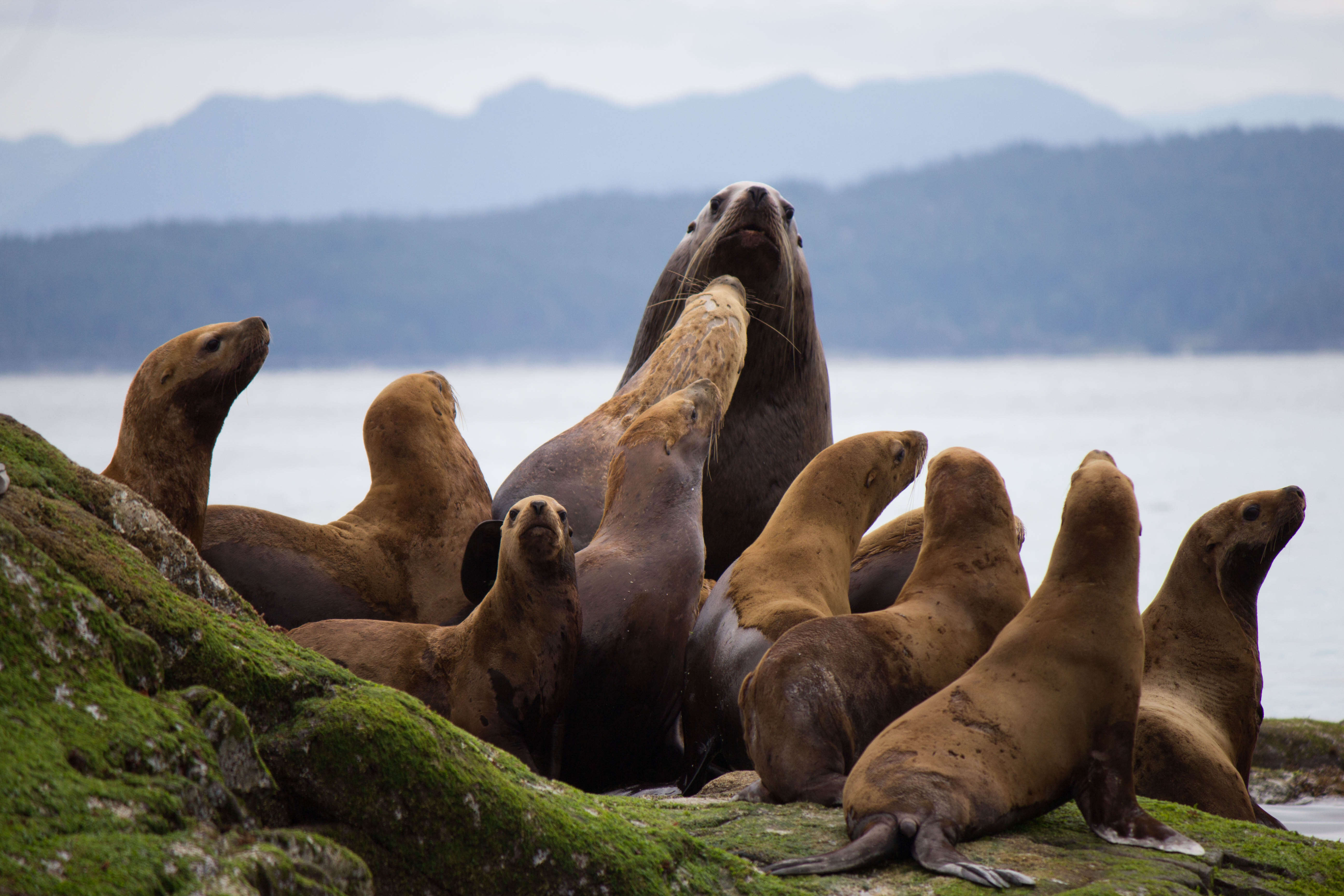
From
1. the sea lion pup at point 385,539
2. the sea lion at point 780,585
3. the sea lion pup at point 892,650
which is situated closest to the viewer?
the sea lion pup at point 892,650

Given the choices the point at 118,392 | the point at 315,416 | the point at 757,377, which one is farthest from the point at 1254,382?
the point at 757,377

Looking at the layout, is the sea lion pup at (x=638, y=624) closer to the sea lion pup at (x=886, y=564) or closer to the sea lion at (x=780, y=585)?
the sea lion at (x=780, y=585)

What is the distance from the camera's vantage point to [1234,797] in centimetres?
466

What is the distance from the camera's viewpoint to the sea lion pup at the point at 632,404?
6051mm

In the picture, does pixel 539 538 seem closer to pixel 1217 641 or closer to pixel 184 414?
pixel 184 414

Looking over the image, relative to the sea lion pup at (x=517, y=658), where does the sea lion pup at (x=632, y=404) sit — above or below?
Result: above

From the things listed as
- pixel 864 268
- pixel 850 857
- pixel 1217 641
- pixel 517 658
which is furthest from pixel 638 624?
pixel 864 268

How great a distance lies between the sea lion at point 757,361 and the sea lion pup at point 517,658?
220cm

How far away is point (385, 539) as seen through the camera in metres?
5.82

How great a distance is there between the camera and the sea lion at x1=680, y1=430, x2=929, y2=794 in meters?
4.52

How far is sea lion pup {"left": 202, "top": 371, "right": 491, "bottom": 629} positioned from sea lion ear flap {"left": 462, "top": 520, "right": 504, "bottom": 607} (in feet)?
1.63

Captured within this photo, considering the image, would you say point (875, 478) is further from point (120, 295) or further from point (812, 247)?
point (812, 247)

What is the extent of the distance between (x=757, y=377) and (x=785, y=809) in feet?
11.7

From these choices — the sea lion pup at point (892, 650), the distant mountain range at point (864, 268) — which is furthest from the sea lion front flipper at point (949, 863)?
the distant mountain range at point (864, 268)
